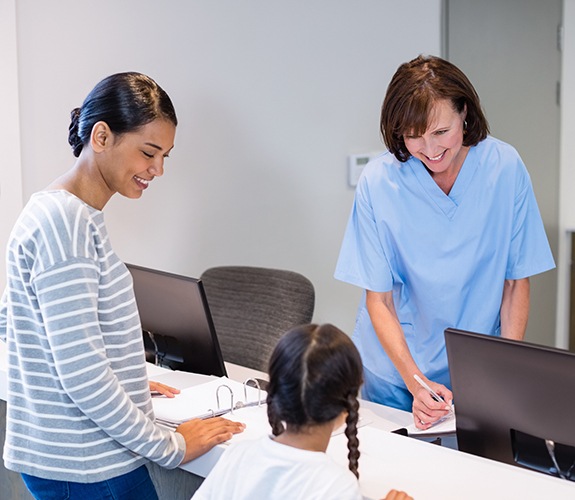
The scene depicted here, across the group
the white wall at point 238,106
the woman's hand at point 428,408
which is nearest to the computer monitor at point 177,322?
the woman's hand at point 428,408

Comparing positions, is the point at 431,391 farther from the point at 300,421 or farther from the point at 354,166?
the point at 354,166

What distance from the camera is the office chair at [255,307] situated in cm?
237

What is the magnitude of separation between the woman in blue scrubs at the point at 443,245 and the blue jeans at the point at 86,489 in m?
0.67

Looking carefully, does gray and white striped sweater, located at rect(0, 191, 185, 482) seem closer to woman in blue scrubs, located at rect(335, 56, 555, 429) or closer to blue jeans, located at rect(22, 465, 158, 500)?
blue jeans, located at rect(22, 465, 158, 500)

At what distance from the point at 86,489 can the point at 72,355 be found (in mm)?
230

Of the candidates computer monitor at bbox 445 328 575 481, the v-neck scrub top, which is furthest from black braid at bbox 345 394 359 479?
the v-neck scrub top

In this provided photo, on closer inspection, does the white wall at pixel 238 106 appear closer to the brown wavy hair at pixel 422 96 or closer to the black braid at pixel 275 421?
the brown wavy hair at pixel 422 96

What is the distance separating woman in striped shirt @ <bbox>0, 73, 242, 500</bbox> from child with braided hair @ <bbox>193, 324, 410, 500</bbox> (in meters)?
0.25

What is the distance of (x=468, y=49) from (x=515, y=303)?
1920 millimetres

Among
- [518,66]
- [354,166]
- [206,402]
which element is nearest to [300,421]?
[206,402]

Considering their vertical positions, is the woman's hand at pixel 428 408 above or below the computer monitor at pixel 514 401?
below

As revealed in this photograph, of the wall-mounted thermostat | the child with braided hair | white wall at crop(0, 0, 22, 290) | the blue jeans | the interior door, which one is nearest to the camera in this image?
the child with braided hair

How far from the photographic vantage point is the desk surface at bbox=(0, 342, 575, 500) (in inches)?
46.0

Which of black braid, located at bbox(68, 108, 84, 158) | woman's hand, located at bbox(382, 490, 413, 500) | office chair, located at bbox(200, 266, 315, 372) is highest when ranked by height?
black braid, located at bbox(68, 108, 84, 158)
